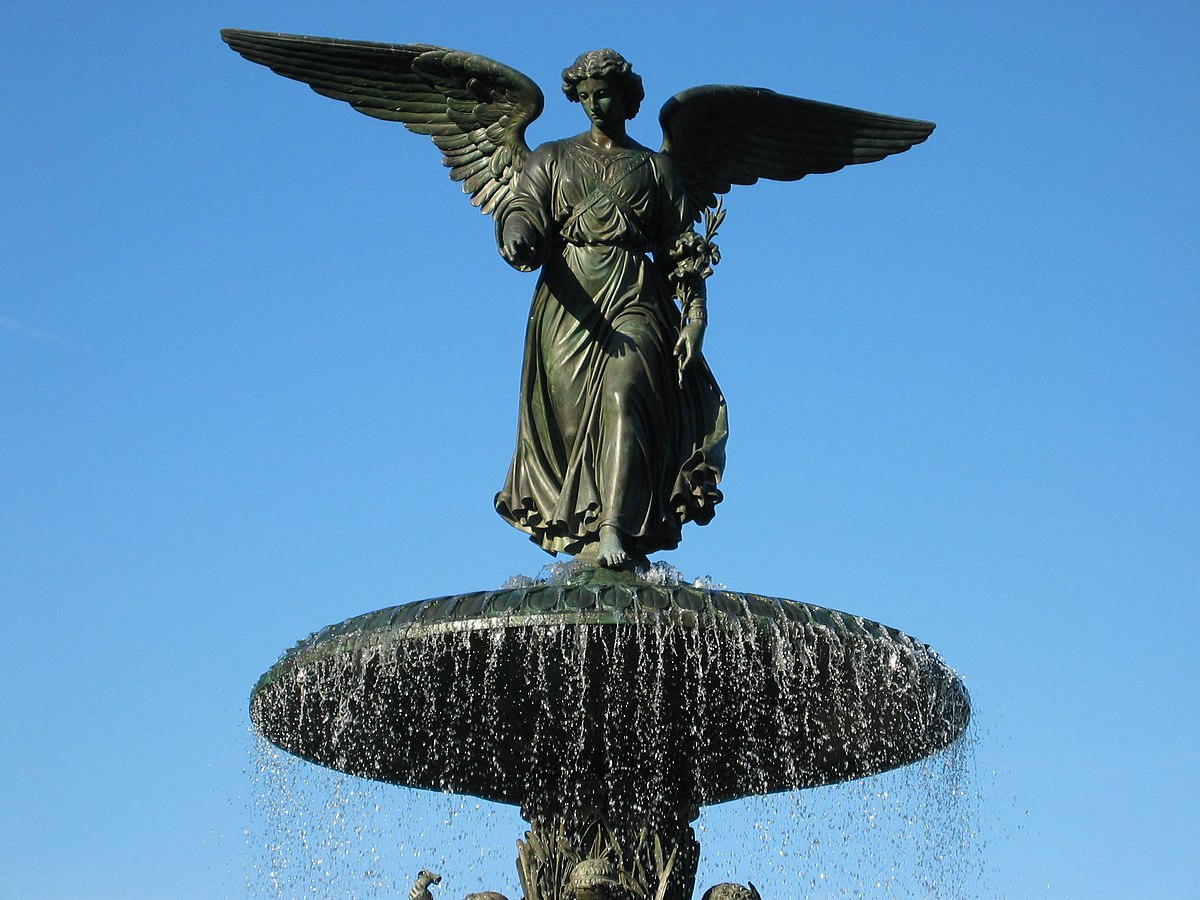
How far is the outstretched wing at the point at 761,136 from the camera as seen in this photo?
15.7 m

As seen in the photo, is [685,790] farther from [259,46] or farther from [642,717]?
[259,46]

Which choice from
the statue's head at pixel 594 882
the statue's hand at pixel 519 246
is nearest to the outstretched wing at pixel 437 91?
the statue's hand at pixel 519 246

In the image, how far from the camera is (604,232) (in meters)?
14.9

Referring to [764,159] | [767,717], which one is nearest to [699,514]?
[767,717]

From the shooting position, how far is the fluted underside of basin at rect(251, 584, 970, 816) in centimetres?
1228

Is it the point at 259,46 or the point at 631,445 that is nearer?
the point at 631,445

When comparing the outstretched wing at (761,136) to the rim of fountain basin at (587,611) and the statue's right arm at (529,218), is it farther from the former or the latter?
the rim of fountain basin at (587,611)

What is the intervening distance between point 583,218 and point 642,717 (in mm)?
3728

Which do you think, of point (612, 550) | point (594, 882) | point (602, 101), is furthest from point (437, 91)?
point (594, 882)

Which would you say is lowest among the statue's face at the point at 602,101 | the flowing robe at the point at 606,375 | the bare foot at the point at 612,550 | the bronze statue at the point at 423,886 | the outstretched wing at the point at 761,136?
the bronze statue at the point at 423,886

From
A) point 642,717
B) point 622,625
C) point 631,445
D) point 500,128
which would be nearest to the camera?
point 622,625

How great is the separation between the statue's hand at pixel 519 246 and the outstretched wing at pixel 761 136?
1605mm

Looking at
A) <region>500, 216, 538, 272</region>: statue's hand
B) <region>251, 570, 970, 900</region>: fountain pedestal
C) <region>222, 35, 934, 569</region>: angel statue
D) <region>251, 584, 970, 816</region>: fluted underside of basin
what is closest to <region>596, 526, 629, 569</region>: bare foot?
<region>222, 35, 934, 569</region>: angel statue

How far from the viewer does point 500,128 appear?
15.8m
